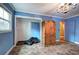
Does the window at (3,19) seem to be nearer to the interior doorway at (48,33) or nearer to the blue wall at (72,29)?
the interior doorway at (48,33)

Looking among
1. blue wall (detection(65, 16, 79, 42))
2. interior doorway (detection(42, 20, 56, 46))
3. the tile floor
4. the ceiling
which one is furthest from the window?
blue wall (detection(65, 16, 79, 42))

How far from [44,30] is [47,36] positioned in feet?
1.00

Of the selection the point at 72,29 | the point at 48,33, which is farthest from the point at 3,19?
the point at 72,29

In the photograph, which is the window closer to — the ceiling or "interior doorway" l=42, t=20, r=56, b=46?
the ceiling

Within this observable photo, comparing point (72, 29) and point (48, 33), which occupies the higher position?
point (72, 29)

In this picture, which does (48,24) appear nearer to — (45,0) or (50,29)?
(50,29)

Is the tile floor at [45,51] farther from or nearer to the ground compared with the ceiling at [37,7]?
nearer to the ground

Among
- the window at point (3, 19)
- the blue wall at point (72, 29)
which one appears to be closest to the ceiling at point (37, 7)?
the window at point (3, 19)

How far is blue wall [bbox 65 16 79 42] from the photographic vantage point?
4.97 m

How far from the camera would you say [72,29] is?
526cm

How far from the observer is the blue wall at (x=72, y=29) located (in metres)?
4.97

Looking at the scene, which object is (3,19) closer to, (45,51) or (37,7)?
(37,7)

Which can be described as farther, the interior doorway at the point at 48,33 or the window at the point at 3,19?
the interior doorway at the point at 48,33

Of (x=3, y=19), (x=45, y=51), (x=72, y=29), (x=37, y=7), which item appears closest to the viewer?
(x=3, y=19)
